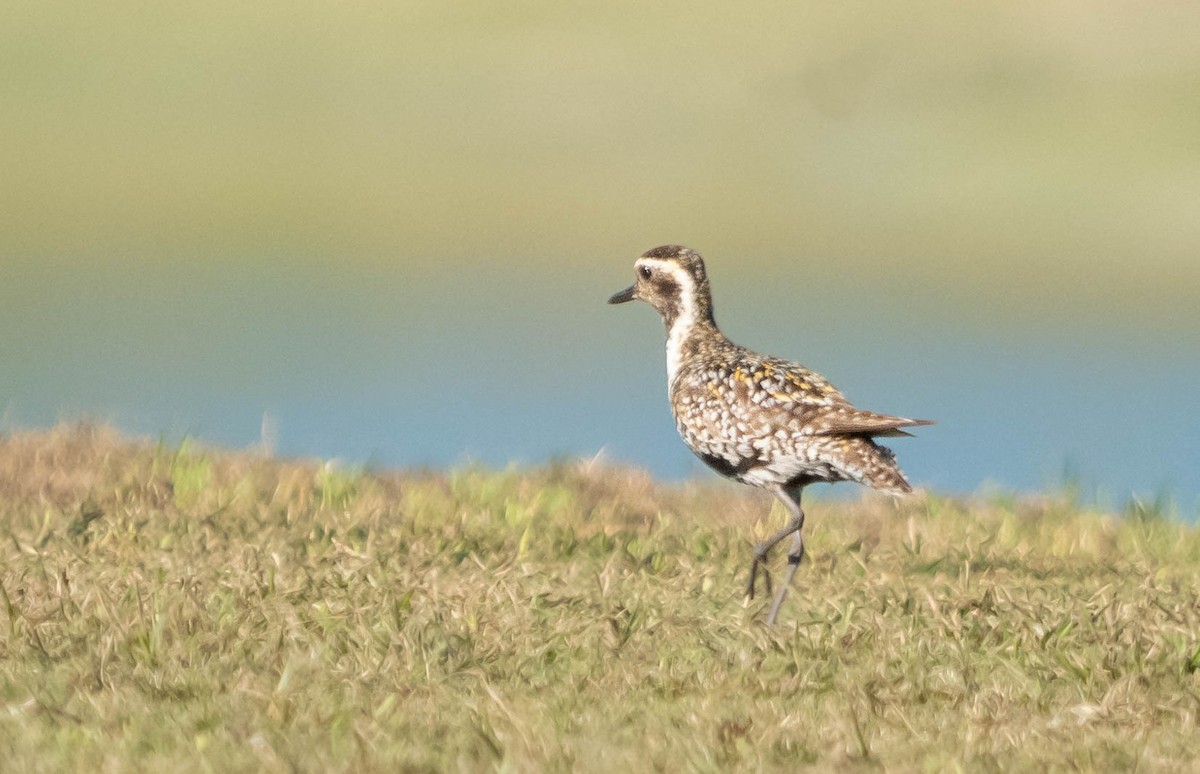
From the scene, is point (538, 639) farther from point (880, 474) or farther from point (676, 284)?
point (676, 284)

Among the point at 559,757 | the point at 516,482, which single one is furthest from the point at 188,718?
the point at 516,482

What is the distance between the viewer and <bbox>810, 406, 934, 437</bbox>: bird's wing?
8077 mm

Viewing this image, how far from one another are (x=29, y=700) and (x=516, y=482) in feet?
21.3

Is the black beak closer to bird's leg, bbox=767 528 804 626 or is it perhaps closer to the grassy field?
the grassy field

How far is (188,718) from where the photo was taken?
5.64m

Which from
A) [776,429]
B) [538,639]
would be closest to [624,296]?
[776,429]

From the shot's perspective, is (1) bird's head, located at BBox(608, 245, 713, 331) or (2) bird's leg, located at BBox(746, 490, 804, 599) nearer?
(2) bird's leg, located at BBox(746, 490, 804, 599)

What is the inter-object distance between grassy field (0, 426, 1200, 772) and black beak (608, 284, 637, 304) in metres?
1.49

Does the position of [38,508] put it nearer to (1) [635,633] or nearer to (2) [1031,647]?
(1) [635,633]

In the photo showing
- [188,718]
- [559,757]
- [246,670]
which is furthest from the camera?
[246,670]

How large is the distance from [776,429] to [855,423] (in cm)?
46

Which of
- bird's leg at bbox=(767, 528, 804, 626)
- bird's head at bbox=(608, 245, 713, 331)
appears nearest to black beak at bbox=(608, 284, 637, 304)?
bird's head at bbox=(608, 245, 713, 331)

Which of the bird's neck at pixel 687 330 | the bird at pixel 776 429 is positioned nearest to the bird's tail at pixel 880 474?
the bird at pixel 776 429

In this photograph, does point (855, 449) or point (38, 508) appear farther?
point (38, 508)
